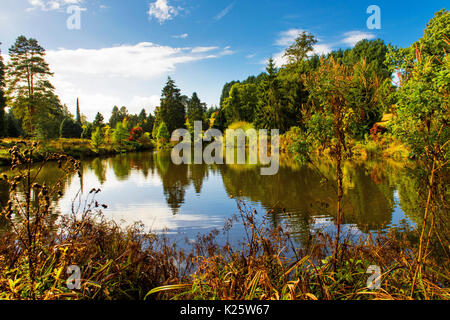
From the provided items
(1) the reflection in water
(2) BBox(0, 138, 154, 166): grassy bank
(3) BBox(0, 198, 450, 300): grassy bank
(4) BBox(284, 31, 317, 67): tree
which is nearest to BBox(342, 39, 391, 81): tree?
(4) BBox(284, 31, 317, 67): tree

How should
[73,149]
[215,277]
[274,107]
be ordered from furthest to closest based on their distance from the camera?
[274,107], [73,149], [215,277]

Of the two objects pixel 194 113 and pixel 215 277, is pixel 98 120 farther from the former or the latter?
pixel 215 277

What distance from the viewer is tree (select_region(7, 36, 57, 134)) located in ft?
84.8

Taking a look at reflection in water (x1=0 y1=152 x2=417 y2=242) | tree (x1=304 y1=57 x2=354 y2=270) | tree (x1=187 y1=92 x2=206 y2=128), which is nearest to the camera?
tree (x1=304 y1=57 x2=354 y2=270)

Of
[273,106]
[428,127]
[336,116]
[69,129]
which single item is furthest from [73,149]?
[428,127]

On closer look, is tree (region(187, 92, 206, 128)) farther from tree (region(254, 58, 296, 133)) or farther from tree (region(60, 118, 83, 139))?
tree (region(254, 58, 296, 133))

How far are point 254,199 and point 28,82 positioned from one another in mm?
30041

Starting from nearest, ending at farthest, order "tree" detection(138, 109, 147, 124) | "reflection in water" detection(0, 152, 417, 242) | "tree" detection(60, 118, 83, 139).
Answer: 1. "reflection in water" detection(0, 152, 417, 242)
2. "tree" detection(60, 118, 83, 139)
3. "tree" detection(138, 109, 147, 124)

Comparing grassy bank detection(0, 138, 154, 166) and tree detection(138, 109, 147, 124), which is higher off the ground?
tree detection(138, 109, 147, 124)

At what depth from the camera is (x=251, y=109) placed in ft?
139

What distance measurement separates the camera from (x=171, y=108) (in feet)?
165

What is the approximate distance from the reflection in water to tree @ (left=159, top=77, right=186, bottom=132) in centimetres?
3718
